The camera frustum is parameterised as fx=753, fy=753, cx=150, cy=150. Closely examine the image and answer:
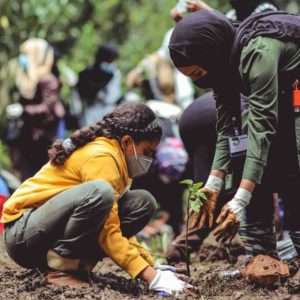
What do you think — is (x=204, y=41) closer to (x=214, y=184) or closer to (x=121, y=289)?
(x=214, y=184)

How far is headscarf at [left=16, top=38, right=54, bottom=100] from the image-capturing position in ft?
24.4

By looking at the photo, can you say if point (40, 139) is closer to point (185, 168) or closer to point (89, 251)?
point (185, 168)

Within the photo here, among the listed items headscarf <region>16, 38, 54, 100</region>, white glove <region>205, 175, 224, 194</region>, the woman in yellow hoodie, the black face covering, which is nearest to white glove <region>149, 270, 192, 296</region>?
the woman in yellow hoodie

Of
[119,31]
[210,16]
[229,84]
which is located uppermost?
[210,16]

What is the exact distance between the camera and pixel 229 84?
12.5 feet

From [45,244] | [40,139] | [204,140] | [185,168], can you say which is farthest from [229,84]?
[40,139]

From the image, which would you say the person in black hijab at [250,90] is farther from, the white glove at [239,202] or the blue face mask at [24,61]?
the blue face mask at [24,61]

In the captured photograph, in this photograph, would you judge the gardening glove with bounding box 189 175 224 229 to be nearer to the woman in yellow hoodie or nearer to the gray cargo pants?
the woman in yellow hoodie

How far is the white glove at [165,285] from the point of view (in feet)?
11.3

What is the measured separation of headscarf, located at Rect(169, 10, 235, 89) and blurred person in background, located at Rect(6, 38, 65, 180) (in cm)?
384

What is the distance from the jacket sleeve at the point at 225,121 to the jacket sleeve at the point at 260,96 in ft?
1.52

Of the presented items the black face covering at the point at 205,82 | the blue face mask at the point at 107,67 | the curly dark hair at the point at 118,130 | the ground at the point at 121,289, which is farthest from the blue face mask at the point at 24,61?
the black face covering at the point at 205,82

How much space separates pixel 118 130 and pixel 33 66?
4.23 m

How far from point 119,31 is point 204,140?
11818 mm
